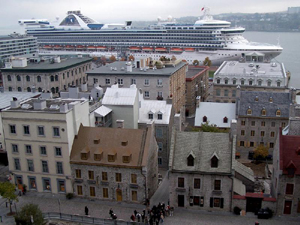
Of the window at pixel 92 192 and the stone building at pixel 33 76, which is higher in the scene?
the stone building at pixel 33 76

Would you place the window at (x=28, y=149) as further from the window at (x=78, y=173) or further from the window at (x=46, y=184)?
the window at (x=78, y=173)

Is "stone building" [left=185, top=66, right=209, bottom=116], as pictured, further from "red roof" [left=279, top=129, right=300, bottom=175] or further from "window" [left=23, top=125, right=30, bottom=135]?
"window" [left=23, top=125, right=30, bottom=135]

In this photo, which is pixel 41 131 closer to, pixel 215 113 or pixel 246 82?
pixel 215 113

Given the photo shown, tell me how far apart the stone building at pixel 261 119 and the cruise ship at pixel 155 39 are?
253 ft

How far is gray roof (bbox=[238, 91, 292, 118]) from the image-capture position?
47281 mm

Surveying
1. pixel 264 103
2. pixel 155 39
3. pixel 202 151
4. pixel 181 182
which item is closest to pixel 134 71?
pixel 264 103

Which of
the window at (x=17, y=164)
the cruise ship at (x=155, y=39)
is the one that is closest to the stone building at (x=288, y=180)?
the window at (x=17, y=164)

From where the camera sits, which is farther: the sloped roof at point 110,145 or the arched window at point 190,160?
the sloped roof at point 110,145

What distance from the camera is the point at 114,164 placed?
32.8 m

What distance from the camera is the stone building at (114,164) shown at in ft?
107

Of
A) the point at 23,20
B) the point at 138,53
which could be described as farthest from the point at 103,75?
the point at 23,20

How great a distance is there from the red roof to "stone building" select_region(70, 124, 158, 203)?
477 inches

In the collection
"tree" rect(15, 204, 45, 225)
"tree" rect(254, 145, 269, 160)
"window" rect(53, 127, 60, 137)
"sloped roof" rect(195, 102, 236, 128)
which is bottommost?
"tree" rect(254, 145, 269, 160)

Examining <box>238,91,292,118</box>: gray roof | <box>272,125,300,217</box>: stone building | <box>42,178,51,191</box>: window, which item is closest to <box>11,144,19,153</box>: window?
<box>42,178,51,191</box>: window
